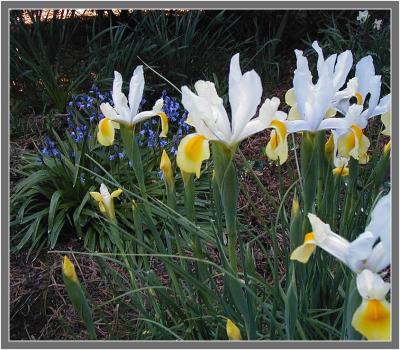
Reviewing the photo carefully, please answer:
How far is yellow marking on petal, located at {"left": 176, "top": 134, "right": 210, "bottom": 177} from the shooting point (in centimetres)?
134

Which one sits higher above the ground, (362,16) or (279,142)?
Result: (362,16)

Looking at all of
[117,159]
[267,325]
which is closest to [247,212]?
[117,159]

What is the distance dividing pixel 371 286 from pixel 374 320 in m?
0.06

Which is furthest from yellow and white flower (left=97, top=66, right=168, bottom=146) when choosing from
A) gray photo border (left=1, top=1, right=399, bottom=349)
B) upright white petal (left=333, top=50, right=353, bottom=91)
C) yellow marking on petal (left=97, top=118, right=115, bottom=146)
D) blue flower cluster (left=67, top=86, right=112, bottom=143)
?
blue flower cluster (left=67, top=86, right=112, bottom=143)

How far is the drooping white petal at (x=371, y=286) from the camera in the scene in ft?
3.28

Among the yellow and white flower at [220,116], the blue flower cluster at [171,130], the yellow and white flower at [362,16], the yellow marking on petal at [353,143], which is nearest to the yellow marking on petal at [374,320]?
the yellow and white flower at [220,116]

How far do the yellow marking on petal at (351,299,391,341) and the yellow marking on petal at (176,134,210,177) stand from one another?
50cm

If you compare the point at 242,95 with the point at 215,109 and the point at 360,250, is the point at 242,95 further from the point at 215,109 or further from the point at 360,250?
the point at 360,250

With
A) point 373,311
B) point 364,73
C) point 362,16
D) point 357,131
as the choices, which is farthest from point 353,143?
point 362,16

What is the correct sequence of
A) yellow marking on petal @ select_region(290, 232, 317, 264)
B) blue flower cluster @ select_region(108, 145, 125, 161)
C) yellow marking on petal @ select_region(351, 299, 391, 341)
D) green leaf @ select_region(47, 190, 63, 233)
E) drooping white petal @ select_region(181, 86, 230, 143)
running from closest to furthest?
yellow marking on petal @ select_region(351, 299, 391, 341) < yellow marking on petal @ select_region(290, 232, 317, 264) < drooping white petal @ select_region(181, 86, 230, 143) < green leaf @ select_region(47, 190, 63, 233) < blue flower cluster @ select_region(108, 145, 125, 161)

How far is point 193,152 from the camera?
134 centimetres

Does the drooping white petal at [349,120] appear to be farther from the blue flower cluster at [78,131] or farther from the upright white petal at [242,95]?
the blue flower cluster at [78,131]

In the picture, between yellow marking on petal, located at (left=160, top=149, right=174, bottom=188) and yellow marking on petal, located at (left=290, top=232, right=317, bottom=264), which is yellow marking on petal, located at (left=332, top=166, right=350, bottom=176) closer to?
yellow marking on petal, located at (left=160, top=149, right=174, bottom=188)

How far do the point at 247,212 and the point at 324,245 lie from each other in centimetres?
180
